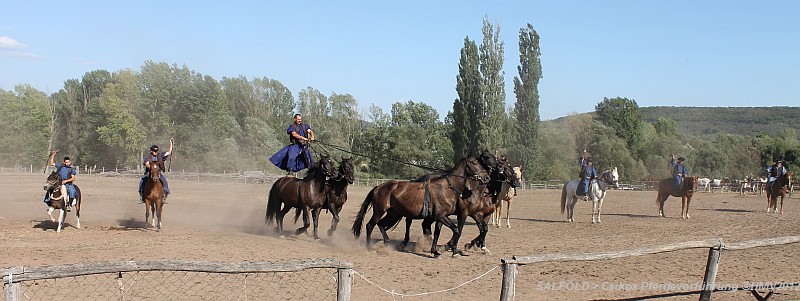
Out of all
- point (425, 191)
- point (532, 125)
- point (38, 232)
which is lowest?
point (38, 232)

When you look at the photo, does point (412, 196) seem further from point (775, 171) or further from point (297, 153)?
point (775, 171)

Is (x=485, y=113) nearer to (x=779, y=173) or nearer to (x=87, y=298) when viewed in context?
(x=779, y=173)

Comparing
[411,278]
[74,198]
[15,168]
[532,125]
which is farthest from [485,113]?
[15,168]

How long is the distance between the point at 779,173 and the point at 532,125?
109 ft

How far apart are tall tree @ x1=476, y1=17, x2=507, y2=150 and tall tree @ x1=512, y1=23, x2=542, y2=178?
326 cm

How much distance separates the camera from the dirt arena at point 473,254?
35.7 feet

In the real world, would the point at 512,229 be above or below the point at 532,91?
below

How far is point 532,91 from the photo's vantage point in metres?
60.9

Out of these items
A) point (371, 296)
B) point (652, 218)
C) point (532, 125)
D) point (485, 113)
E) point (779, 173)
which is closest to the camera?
point (371, 296)

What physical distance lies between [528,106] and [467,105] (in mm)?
8187

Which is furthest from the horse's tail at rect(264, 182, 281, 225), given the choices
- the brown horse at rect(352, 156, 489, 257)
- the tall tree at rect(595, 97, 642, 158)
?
the tall tree at rect(595, 97, 642, 158)

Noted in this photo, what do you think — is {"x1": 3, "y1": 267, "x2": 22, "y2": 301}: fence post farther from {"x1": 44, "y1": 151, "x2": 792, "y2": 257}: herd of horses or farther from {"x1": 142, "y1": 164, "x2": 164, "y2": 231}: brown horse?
{"x1": 142, "y1": 164, "x2": 164, "y2": 231}: brown horse

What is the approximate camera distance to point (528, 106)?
2394 inches

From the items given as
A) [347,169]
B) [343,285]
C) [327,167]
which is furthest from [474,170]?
[343,285]
